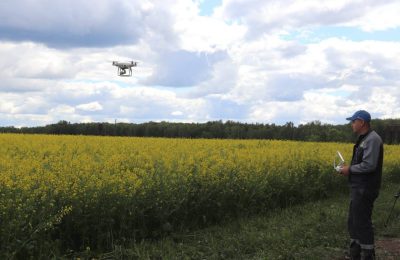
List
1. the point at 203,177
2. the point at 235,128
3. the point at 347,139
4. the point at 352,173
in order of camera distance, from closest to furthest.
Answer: the point at 352,173, the point at 203,177, the point at 347,139, the point at 235,128

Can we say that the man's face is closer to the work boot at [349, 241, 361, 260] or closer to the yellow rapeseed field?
the work boot at [349, 241, 361, 260]

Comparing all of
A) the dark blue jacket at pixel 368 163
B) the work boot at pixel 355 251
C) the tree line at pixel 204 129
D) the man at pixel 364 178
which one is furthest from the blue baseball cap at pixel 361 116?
the tree line at pixel 204 129

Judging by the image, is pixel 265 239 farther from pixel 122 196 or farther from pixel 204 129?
pixel 204 129

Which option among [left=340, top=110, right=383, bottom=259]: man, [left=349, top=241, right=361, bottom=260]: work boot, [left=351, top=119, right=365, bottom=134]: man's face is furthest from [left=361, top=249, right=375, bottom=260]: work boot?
[left=351, top=119, right=365, bottom=134]: man's face

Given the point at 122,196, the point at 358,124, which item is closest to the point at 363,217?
the point at 358,124

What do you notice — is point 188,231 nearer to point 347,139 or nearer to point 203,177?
point 203,177

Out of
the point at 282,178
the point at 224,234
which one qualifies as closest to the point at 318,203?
the point at 282,178
